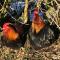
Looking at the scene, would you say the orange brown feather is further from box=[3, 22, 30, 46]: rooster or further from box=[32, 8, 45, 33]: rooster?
box=[32, 8, 45, 33]: rooster

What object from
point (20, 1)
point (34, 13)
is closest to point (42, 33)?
point (34, 13)

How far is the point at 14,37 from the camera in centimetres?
256

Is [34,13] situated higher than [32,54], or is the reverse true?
[34,13]

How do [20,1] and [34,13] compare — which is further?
[20,1]

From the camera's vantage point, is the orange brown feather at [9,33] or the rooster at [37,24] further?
the orange brown feather at [9,33]

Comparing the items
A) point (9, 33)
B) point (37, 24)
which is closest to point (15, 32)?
point (9, 33)

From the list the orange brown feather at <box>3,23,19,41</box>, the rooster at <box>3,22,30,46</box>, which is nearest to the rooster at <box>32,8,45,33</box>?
the rooster at <box>3,22,30,46</box>

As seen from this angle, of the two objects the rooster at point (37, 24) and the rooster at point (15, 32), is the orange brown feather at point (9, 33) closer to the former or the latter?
the rooster at point (15, 32)

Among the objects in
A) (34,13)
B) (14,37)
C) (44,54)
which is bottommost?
(44,54)

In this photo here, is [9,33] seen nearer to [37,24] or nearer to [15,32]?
[15,32]

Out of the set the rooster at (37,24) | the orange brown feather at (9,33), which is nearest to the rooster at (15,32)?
the orange brown feather at (9,33)

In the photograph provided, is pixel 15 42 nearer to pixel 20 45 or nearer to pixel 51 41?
pixel 20 45

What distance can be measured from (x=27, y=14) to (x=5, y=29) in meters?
0.31

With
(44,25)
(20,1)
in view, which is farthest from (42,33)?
(20,1)
